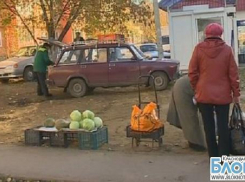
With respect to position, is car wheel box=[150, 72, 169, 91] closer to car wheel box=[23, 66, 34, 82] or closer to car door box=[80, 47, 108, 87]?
car door box=[80, 47, 108, 87]

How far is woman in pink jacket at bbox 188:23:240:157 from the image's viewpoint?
5871 millimetres

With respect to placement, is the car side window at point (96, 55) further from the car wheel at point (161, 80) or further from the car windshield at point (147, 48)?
the car windshield at point (147, 48)

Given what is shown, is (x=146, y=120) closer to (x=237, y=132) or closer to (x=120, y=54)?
(x=237, y=132)

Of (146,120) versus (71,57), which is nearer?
(146,120)

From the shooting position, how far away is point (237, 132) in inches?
238

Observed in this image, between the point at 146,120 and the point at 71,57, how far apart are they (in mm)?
8780

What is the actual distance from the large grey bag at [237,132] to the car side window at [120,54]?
31.3 ft

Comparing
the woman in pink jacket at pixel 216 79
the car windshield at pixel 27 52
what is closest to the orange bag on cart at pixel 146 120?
the woman in pink jacket at pixel 216 79

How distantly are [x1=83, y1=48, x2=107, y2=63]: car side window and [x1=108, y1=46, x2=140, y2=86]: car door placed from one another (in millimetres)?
203

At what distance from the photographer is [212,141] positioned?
619cm

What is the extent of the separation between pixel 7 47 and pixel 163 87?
27.4 meters

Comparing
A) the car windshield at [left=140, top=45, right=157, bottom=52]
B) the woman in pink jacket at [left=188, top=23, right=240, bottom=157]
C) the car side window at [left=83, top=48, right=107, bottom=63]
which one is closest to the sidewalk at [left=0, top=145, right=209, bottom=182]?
the woman in pink jacket at [left=188, top=23, right=240, bottom=157]

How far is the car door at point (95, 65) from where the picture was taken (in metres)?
15.5

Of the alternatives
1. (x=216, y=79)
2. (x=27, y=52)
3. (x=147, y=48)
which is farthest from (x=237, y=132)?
(x=147, y=48)
